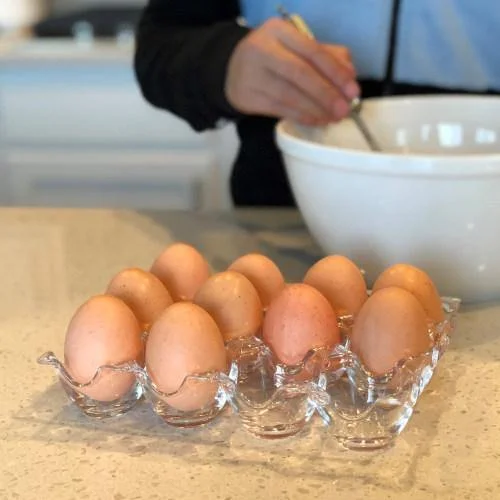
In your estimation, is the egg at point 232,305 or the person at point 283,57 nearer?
the egg at point 232,305

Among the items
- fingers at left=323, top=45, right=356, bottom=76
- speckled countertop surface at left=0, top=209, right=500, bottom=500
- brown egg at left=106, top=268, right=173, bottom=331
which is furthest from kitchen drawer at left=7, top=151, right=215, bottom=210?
brown egg at left=106, top=268, right=173, bottom=331

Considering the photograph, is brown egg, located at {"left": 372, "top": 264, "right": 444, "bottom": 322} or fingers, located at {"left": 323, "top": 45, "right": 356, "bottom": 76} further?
fingers, located at {"left": 323, "top": 45, "right": 356, "bottom": 76}

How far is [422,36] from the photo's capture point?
1059mm

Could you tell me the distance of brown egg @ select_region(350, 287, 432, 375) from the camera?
0.55 m

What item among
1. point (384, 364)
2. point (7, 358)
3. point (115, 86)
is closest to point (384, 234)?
point (384, 364)

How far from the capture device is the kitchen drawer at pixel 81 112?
1940 millimetres

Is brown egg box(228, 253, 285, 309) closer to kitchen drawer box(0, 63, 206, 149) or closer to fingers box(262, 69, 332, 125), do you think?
fingers box(262, 69, 332, 125)

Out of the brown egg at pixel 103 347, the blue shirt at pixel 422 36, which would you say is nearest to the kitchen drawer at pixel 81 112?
the blue shirt at pixel 422 36

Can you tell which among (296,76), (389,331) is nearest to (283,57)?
(296,76)

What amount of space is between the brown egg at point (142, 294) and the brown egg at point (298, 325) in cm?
8

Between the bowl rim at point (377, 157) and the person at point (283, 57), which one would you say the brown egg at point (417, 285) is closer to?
the bowl rim at point (377, 157)

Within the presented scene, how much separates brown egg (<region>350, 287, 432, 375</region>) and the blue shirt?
580 mm

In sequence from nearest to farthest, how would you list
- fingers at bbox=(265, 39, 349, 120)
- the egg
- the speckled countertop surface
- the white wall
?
the speckled countertop surface
the egg
fingers at bbox=(265, 39, 349, 120)
the white wall

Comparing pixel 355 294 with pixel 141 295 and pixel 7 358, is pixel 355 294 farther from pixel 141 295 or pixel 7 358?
pixel 7 358
